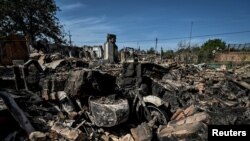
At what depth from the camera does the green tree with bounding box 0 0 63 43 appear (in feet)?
88.9

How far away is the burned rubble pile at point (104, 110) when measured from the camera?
4.95m

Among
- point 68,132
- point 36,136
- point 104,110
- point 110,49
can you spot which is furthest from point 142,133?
point 110,49

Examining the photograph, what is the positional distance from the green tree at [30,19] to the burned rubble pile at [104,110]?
2203 centimetres

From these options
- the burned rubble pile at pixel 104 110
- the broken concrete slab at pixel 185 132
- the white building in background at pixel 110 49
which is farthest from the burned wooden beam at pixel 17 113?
the white building in background at pixel 110 49

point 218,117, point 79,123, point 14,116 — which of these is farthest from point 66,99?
point 218,117

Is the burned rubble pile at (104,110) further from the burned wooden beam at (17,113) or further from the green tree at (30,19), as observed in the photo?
the green tree at (30,19)

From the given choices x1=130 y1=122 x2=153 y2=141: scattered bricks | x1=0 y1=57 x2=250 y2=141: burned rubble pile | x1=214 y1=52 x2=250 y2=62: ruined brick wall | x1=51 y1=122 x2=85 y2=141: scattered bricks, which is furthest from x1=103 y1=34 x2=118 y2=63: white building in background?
x1=214 y1=52 x2=250 y2=62: ruined brick wall

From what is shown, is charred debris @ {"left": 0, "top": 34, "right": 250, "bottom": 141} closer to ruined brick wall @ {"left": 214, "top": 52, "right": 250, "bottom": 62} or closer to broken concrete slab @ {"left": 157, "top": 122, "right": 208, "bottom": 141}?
broken concrete slab @ {"left": 157, "top": 122, "right": 208, "bottom": 141}

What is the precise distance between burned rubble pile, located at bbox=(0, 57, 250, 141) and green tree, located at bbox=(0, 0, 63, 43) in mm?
22026

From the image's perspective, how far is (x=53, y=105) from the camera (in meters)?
6.12

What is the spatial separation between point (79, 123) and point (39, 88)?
6.00 ft

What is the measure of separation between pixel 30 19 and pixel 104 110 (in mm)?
26650

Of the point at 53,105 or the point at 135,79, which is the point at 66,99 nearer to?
the point at 53,105

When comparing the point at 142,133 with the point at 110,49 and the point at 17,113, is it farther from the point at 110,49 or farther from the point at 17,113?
the point at 110,49
